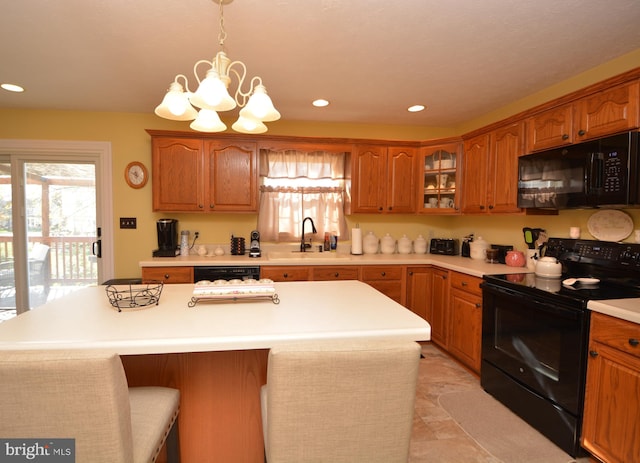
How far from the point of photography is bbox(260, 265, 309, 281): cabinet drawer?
3105mm

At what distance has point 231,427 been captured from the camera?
1434 millimetres

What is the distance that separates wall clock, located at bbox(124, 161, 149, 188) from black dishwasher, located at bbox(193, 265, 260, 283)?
1.22 meters

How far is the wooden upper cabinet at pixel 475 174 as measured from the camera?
306cm

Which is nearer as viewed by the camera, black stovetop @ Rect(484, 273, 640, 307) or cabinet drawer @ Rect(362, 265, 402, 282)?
black stovetop @ Rect(484, 273, 640, 307)

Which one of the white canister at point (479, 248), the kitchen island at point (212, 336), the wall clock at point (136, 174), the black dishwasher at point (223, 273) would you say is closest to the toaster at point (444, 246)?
the white canister at point (479, 248)

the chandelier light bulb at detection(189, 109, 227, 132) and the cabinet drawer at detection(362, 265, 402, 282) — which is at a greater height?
the chandelier light bulb at detection(189, 109, 227, 132)

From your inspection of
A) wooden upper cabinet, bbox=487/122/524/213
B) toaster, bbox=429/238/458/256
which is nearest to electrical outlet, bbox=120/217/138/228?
toaster, bbox=429/238/458/256

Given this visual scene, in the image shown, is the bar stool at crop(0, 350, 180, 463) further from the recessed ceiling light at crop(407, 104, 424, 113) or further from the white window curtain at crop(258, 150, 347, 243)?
the recessed ceiling light at crop(407, 104, 424, 113)

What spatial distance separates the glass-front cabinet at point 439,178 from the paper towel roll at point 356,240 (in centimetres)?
75

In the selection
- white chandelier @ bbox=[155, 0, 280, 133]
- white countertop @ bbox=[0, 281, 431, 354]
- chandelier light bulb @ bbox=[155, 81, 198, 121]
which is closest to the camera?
white countertop @ bbox=[0, 281, 431, 354]

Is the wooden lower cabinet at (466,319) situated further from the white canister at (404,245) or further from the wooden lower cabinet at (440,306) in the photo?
the white canister at (404,245)

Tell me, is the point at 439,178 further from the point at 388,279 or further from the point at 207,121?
the point at 207,121

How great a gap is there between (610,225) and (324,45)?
229cm

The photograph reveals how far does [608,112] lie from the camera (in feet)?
6.48
